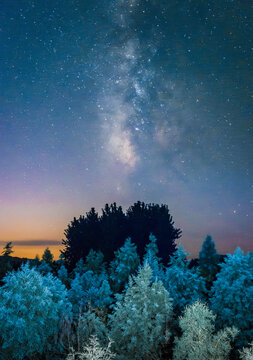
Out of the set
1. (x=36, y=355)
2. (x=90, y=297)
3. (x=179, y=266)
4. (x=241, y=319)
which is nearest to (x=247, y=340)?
(x=241, y=319)

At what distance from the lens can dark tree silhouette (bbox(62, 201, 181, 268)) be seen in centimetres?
3142

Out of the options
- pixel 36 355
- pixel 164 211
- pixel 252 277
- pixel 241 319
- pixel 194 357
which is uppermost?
pixel 164 211

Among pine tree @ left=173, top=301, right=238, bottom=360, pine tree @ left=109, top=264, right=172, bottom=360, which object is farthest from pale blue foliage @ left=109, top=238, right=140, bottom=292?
pine tree @ left=173, top=301, right=238, bottom=360

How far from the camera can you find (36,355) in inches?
612

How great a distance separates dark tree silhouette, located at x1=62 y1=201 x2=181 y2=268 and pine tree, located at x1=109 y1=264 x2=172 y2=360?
48.7 ft

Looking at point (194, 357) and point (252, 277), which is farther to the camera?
point (252, 277)

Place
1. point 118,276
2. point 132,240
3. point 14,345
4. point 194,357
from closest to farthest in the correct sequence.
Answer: point 194,357 < point 14,345 < point 118,276 < point 132,240

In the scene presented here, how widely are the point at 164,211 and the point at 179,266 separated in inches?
538

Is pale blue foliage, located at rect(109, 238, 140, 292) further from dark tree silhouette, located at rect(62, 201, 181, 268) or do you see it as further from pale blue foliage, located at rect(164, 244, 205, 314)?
pale blue foliage, located at rect(164, 244, 205, 314)

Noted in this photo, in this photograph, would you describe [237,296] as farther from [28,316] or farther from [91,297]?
[28,316]

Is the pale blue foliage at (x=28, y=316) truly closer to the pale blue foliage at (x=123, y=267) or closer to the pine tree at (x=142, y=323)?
the pine tree at (x=142, y=323)

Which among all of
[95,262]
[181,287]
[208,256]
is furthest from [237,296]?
[208,256]

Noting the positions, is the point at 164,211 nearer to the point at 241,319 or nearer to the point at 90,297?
the point at 90,297

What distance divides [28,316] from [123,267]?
488 inches
